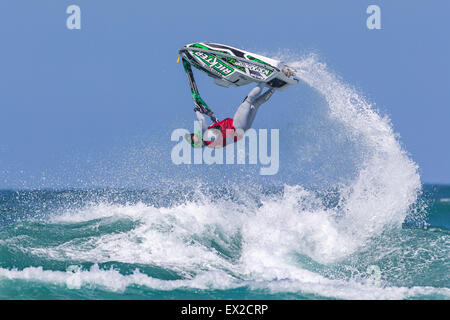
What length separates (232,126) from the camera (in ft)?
35.3

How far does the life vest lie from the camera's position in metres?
10.8

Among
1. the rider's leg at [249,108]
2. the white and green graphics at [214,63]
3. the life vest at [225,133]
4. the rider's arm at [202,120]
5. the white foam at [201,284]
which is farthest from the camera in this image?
the white and green graphics at [214,63]

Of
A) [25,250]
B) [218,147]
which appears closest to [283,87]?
[218,147]

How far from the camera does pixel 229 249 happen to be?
41.7 feet

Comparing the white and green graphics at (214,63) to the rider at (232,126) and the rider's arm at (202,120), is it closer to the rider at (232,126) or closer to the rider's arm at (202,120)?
the rider at (232,126)

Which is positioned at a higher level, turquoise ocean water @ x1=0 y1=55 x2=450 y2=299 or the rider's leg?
the rider's leg

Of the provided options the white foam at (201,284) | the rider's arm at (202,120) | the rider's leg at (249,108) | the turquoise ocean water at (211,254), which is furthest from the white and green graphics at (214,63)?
the white foam at (201,284)

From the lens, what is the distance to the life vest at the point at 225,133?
1081cm

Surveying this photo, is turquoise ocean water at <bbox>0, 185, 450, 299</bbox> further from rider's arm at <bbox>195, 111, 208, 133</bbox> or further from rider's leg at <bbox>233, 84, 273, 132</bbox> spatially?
rider's leg at <bbox>233, 84, 273, 132</bbox>

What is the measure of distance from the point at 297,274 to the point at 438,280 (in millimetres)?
3375

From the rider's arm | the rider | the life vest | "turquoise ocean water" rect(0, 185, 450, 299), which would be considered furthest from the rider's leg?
"turquoise ocean water" rect(0, 185, 450, 299)

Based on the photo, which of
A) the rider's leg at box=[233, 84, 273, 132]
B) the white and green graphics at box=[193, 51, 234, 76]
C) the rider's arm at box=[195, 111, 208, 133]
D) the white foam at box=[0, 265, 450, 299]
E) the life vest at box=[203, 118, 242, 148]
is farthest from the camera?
the white and green graphics at box=[193, 51, 234, 76]
